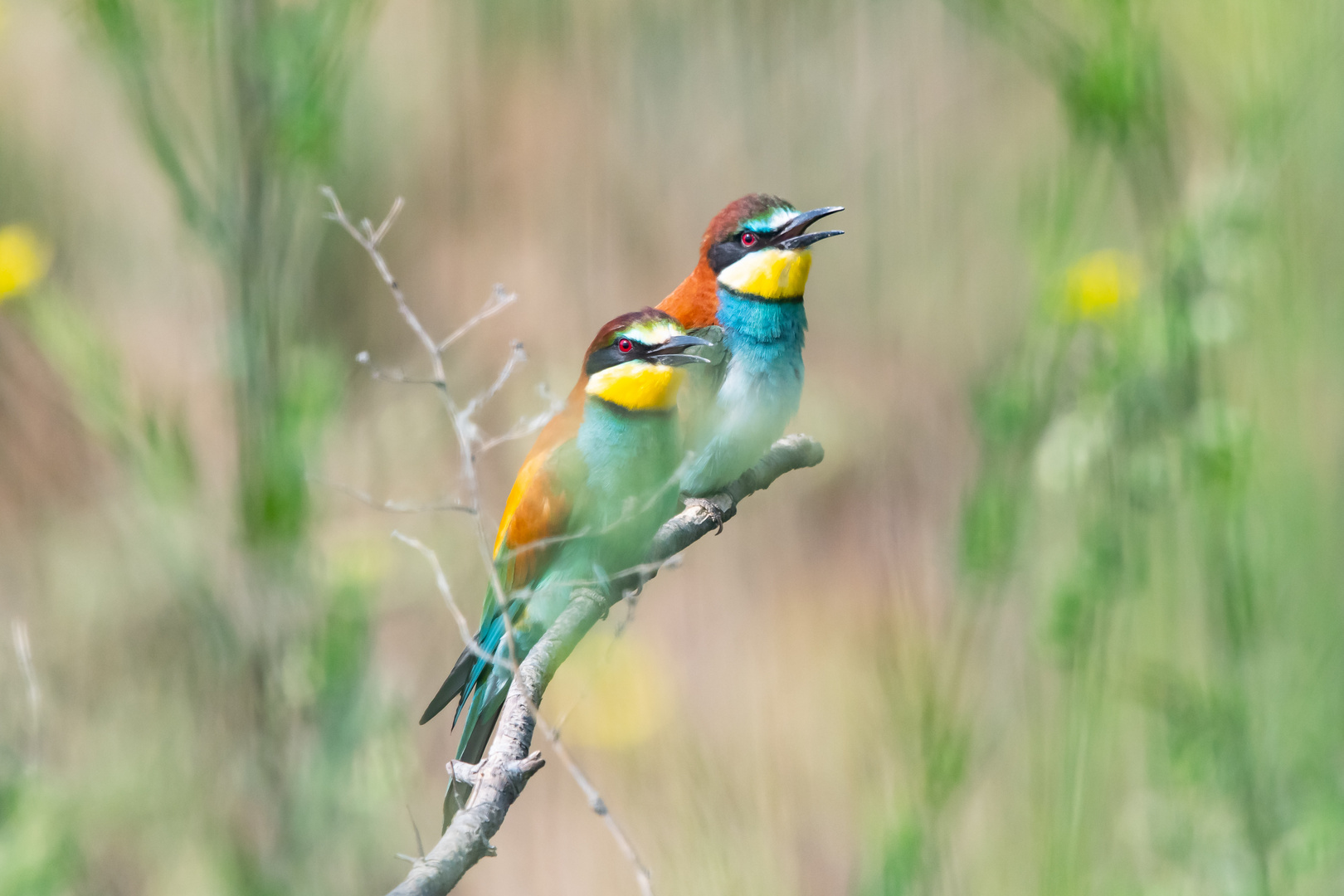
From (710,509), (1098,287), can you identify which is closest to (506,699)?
(710,509)

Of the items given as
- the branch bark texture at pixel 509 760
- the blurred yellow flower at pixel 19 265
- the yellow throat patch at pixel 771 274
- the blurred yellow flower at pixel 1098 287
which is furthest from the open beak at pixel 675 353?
the blurred yellow flower at pixel 19 265

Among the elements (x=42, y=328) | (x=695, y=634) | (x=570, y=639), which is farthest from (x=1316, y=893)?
(x=42, y=328)

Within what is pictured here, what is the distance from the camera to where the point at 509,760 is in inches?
25.4

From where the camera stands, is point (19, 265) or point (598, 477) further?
point (19, 265)

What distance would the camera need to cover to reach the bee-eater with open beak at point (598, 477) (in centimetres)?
105

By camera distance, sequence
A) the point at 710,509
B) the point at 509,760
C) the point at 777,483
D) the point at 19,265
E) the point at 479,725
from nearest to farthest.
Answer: the point at 509,760
the point at 479,725
the point at 710,509
the point at 19,265
the point at 777,483

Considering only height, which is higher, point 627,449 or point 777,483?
point 627,449

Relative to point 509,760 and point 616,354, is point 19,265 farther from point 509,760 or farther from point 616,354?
point 509,760

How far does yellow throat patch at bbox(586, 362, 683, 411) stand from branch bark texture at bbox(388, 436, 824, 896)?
5.5 inches

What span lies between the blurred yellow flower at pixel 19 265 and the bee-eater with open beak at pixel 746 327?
855mm

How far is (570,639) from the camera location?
899mm

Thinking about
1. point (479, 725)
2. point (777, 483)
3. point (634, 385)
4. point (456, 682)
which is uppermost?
point (634, 385)

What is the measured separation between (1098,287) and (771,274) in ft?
1.34

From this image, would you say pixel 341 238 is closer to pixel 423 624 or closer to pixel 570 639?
pixel 423 624
